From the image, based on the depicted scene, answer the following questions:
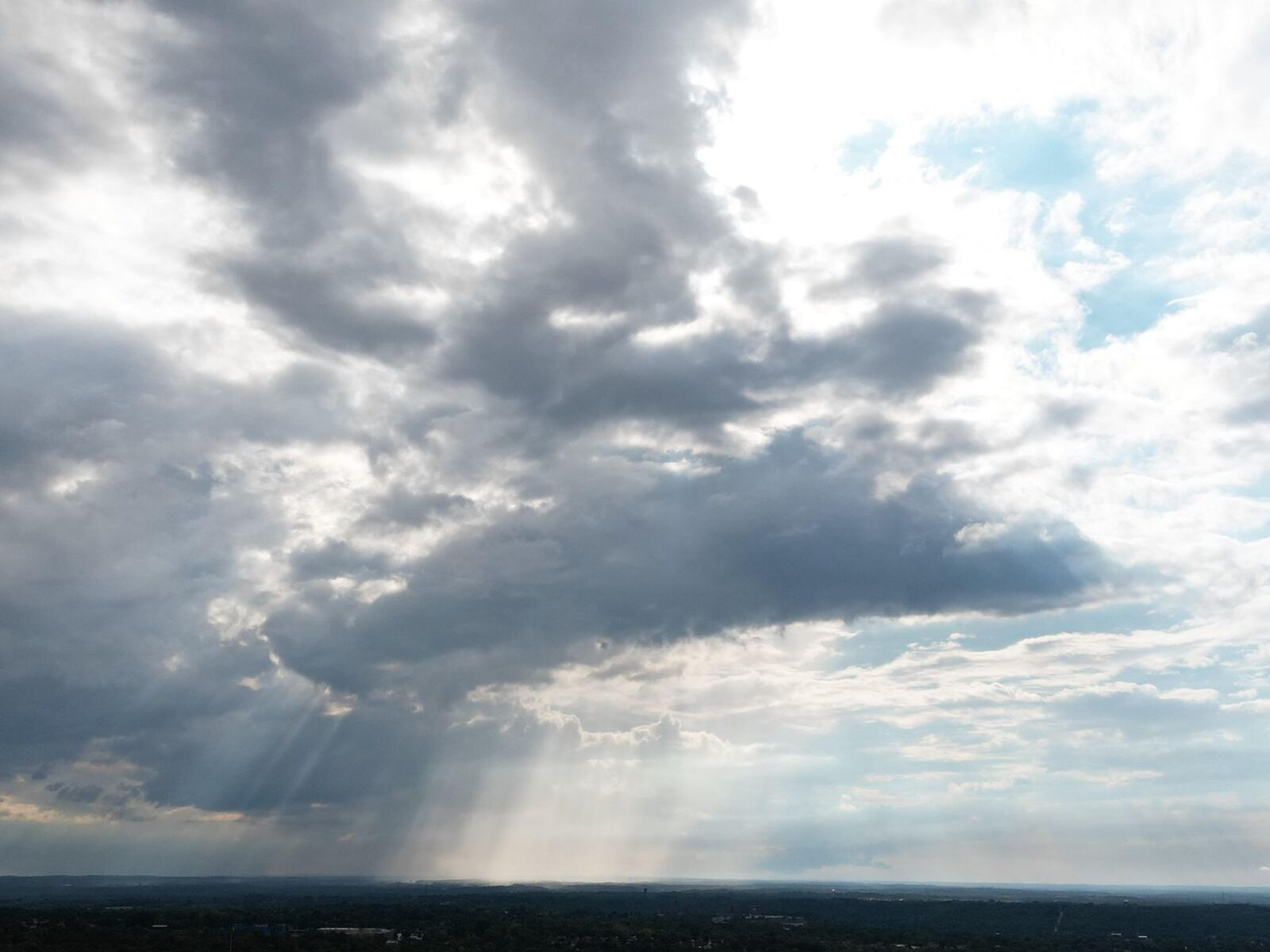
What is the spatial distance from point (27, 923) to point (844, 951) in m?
146

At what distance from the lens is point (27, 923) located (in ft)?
603

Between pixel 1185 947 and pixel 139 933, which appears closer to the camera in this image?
pixel 139 933

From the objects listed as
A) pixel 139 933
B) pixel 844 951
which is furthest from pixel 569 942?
pixel 139 933

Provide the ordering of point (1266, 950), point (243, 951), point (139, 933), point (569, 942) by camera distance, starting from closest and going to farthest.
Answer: point (243, 951)
point (139, 933)
point (569, 942)
point (1266, 950)

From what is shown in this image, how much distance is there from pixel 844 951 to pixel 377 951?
80446mm

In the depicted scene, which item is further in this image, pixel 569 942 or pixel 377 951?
pixel 569 942

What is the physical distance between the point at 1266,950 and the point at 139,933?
653ft

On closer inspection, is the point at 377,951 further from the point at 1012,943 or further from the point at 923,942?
the point at 1012,943

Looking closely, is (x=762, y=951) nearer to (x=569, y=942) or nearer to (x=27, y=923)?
(x=569, y=942)

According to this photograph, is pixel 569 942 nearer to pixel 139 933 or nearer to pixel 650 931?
pixel 650 931

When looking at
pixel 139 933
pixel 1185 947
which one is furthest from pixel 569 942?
pixel 1185 947

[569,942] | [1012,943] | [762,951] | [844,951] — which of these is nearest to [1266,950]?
[1012,943]

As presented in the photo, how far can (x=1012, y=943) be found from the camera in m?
195

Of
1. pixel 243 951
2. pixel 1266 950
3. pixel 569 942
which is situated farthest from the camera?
pixel 1266 950
